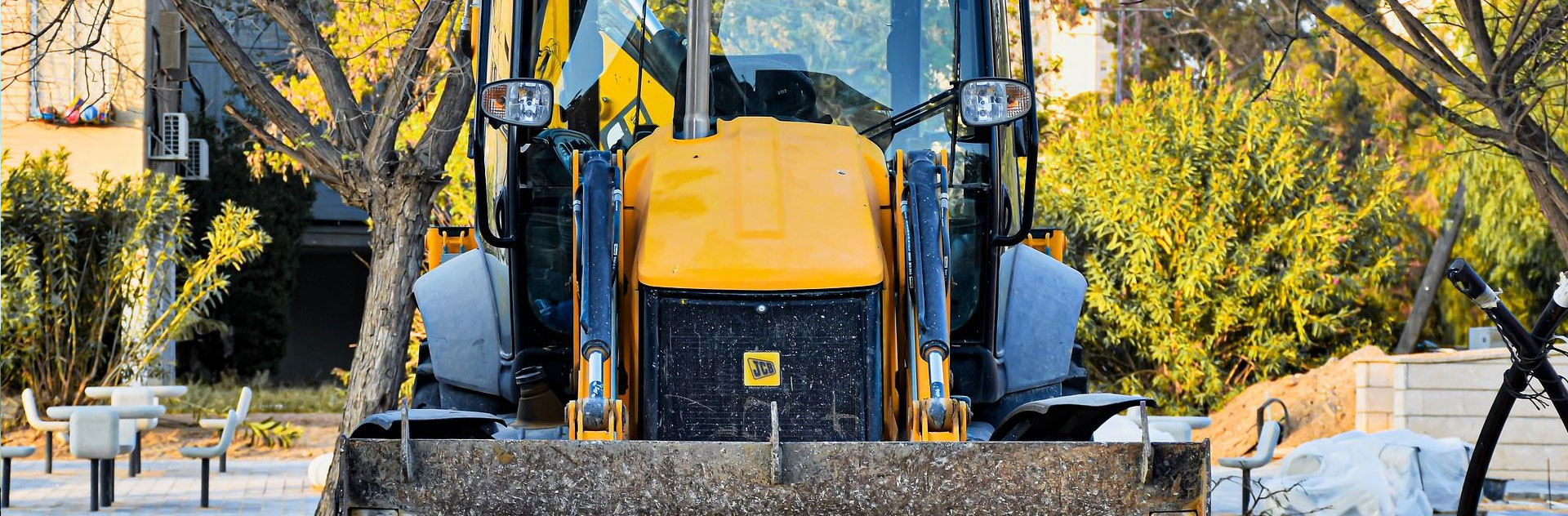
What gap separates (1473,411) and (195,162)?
1577 centimetres

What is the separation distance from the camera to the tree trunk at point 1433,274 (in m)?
20.7

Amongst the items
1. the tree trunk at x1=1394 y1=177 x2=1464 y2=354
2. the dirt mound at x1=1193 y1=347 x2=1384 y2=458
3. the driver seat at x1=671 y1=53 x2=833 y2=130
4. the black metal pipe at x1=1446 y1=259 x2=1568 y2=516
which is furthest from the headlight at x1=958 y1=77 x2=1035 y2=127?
the tree trunk at x1=1394 y1=177 x2=1464 y2=354

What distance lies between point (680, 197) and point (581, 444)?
1084mm

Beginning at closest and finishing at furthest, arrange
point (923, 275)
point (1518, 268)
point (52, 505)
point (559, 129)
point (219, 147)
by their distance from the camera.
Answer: point (923, 275) → point (559, 129) → point (52, 505) → point (1518, 268) → point (219, 147)

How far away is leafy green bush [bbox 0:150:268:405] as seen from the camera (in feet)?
52.1

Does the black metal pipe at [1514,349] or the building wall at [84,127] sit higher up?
the building wall at [84,127]

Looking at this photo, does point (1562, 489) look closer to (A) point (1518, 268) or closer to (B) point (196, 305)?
(A) point (1518, 268)

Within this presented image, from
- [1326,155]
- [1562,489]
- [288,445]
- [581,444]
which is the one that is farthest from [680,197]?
[1326,155]

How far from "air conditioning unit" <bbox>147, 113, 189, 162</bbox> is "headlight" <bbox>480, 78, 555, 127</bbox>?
49.8ft

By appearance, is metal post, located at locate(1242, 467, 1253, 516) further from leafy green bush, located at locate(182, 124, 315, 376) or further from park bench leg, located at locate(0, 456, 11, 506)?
leafy green bush, located at locate(182, 124, 315, 376)

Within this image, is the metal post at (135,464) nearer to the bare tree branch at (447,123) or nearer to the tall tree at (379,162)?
the tall tree at (379,162)

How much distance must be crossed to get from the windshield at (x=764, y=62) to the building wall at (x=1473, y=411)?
957 centimetres

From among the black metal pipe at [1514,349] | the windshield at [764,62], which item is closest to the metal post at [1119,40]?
the black metal pipe at [1514,349]

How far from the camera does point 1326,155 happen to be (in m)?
17.8
